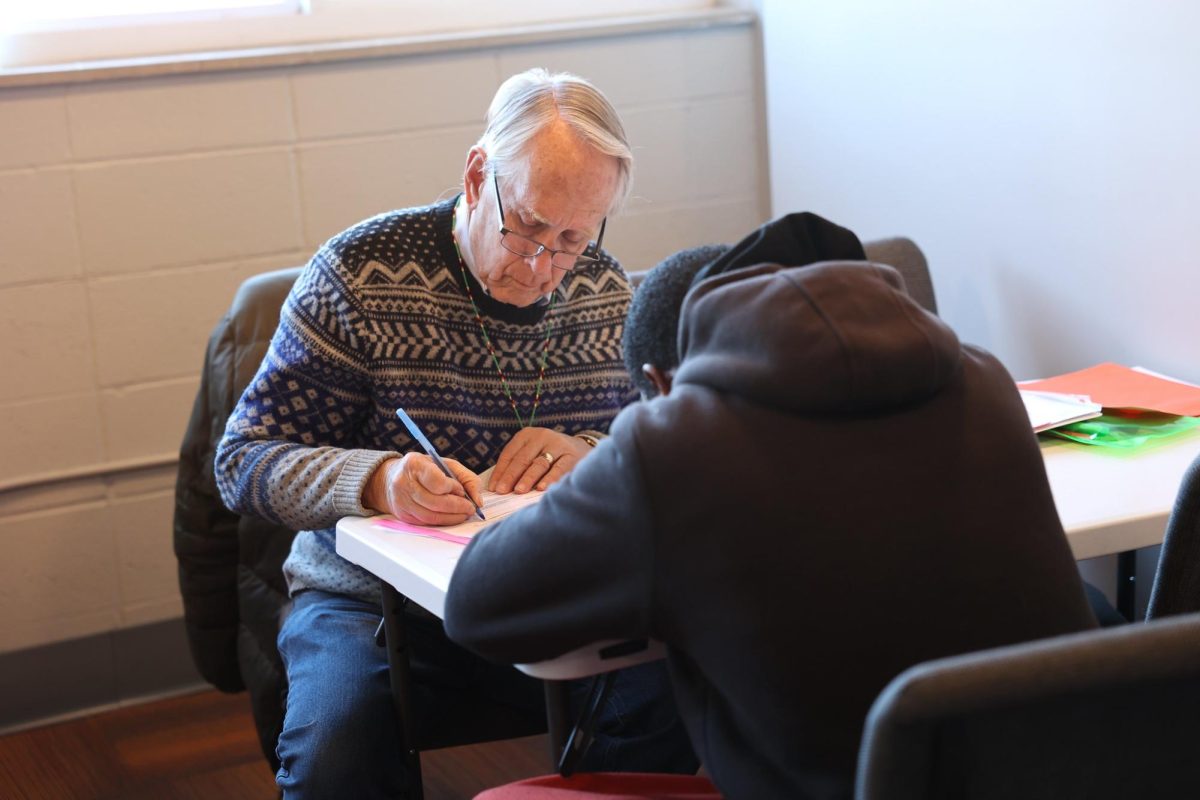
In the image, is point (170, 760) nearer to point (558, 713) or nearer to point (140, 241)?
point (140, 241)

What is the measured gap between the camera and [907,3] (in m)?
2.76

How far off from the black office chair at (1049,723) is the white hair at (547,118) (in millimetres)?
1031

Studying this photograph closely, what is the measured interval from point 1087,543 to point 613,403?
0.71m

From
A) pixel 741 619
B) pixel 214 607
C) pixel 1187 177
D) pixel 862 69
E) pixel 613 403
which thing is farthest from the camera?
pixel 862 69

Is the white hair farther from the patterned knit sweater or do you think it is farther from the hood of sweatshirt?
the hood of sweatshirt

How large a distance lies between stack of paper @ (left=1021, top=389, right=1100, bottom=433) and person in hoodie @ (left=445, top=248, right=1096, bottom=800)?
0.80 m

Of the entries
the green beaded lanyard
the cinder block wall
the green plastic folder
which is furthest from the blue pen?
the cinder block wall

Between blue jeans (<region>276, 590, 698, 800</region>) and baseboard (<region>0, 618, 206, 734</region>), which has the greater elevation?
blue jeans (<region>276, 590, 698, 800</region>)

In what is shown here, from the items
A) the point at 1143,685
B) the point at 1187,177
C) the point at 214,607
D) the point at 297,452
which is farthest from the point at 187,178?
the point at 1143,685

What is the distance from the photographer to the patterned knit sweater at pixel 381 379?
5.82 ft

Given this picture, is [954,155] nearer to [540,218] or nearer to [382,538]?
[540,218]

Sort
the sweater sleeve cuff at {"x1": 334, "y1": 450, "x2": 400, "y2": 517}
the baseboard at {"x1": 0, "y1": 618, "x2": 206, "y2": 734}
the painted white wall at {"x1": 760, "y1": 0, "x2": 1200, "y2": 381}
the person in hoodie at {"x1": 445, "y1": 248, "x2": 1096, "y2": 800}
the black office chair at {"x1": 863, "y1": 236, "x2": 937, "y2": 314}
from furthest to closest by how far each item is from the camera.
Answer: the baseboard at {"x1": 0, "y1": 618, "x2": 206, "y2": 734}
the black office chair at {"x1": 863, "y1": 236, "x2": 937, "y2": 314}
the painted white wall at {"x1": 760, "y1": 0, "x2": 1200, "y2": 381}
the sweater sleeve cuff at {"x1": 334, "y1": 450, "x2": 400, "y2": 517}
the person in hoodie at {"x1": 445, "y1": 248, "x2": 1096, "y2": 800}

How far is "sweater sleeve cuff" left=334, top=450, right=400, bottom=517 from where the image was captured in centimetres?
169

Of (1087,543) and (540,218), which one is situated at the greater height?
(540,218)
